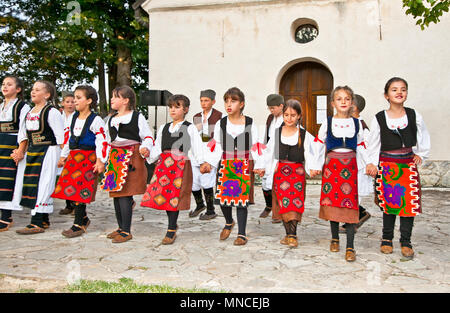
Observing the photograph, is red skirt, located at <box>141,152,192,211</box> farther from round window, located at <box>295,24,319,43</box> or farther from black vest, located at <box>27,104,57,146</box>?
round window, located at <box>295,24,319,43</box>

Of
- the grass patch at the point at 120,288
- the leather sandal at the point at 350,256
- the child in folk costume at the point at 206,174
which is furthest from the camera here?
the child in folk costume at the point at 206,174

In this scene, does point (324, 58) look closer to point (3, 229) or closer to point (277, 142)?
point (277, 142)

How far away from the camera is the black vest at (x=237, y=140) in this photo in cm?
416

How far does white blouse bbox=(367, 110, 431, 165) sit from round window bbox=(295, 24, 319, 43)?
21.6 ft

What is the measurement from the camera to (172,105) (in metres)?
4.24

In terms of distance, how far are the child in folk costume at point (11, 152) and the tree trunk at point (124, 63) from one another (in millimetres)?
8626

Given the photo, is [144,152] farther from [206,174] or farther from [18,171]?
[18,171]

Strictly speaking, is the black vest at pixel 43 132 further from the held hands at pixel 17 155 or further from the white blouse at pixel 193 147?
the white blouse at pixel 193 147

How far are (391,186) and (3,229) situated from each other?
165 inches

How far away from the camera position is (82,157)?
446cm

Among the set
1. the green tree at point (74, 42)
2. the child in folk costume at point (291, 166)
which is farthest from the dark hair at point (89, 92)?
the green tree at point (74, 42)

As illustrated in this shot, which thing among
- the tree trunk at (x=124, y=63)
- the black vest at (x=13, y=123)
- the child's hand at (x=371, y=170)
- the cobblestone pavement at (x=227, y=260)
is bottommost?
the cobblestone pavement at (x=227, y=260)

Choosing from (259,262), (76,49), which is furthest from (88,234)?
(76,49)
